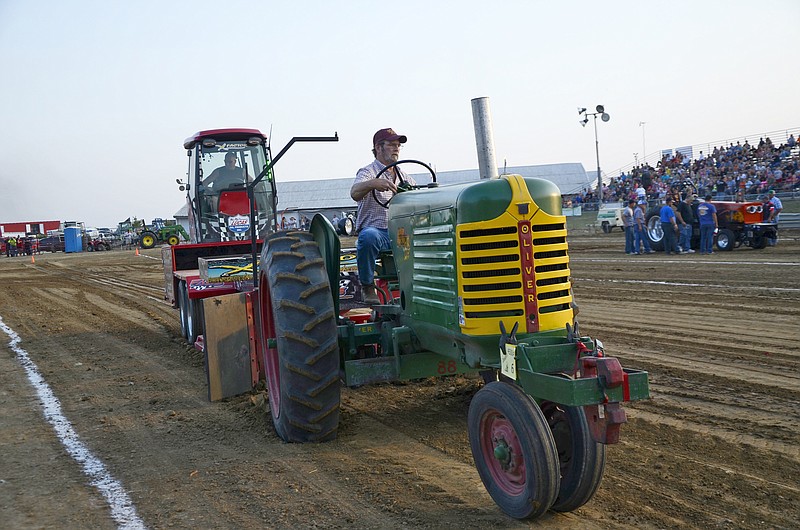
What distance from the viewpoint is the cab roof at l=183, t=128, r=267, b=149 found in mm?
10898

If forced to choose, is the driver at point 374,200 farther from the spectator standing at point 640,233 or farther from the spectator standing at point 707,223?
the spectator standing at point 640,233

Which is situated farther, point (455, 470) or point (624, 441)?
point (624, 441)

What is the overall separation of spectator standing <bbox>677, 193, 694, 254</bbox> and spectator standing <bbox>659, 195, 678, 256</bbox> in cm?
16

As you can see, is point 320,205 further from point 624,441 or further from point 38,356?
point 624,441

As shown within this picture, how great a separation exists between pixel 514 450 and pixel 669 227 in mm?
16947

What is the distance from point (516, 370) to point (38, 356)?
760cm

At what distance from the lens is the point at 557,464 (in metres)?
3.50

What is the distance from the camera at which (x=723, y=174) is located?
34250mm

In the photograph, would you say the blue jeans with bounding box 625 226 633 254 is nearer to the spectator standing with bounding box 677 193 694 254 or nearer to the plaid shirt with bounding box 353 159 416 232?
the spectator standing with bounding box 677 193 694 254

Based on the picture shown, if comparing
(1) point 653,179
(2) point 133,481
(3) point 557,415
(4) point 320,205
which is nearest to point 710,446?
(3) point 557,415

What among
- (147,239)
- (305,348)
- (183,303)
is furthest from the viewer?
(147,239)

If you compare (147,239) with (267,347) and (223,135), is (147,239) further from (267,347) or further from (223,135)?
(267,347)

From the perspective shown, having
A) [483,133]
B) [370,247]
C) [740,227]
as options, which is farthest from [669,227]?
[483,133]

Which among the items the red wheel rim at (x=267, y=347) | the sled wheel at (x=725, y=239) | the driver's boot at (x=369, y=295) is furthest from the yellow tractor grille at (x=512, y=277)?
the sled wheel at (x=725, y=239)
